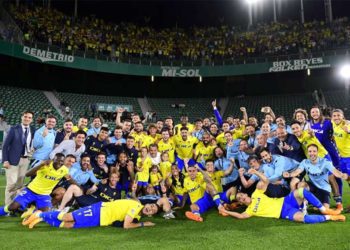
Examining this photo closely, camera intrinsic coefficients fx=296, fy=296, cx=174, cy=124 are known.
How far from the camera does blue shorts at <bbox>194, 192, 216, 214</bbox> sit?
257 inches

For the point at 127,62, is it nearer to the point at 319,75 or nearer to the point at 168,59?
the point at 168,59

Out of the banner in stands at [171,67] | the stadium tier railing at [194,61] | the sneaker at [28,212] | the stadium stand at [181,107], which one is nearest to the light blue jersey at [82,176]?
the sneaker at [28,212]

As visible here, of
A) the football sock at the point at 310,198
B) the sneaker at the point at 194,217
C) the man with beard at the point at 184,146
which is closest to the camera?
the football sock at the point at 310,198

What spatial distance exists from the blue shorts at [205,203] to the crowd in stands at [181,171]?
2 centimetres

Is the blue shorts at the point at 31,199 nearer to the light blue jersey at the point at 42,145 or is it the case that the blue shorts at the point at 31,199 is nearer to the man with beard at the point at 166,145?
the light blue jersey at the point at 42,145

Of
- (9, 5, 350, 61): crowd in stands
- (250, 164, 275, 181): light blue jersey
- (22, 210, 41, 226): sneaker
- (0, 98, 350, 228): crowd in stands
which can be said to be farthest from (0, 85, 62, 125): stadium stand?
(250, 164, 275, 181): light blue jersey

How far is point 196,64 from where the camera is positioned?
2772 cm

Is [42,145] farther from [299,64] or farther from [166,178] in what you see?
[299,64]

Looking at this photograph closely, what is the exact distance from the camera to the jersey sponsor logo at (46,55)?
72.1 ft

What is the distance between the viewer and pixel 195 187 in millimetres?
6668

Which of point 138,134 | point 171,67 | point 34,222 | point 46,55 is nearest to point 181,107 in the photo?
point 171,67

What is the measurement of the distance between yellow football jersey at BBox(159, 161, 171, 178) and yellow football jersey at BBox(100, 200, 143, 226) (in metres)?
2.18

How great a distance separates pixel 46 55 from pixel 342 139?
21.8 meters

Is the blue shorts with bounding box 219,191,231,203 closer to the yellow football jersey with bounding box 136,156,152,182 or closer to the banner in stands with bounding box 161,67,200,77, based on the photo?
the yellow football jersey with bounding box 136,156,152,182
